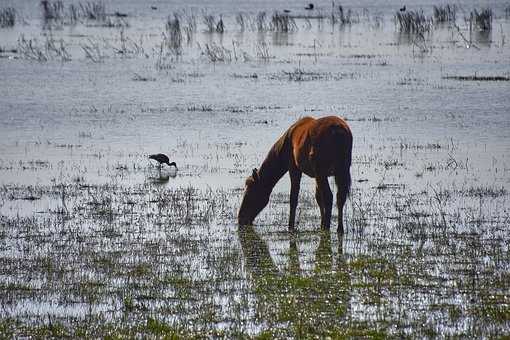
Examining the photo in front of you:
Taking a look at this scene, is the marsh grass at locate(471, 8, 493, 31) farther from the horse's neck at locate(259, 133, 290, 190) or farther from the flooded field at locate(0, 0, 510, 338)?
the horse's neck at locate(259, 133, 290, 190)

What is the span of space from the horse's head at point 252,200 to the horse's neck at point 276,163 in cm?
9

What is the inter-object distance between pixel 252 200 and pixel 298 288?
12.4 feet

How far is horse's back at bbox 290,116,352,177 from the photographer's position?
1172cm

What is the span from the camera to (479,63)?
33062mm

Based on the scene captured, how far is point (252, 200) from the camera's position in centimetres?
1280

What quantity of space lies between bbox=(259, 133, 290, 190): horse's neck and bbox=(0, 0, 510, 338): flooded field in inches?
18.5

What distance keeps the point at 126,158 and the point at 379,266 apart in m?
8.72

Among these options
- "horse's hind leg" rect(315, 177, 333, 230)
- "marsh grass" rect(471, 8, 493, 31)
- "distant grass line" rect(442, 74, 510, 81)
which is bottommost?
"horse's hind leg" rect(315, 177, 333, 230)

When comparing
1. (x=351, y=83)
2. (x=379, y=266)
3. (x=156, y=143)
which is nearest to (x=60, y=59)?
(x=351, y=83)

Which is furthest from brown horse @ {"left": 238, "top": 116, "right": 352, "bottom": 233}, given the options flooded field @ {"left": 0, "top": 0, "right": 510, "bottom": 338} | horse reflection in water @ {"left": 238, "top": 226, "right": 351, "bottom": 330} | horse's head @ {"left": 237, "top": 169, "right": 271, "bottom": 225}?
horse reflection in water @ {"left": 238, "top": 226, "right": 351, "bottom": 330}

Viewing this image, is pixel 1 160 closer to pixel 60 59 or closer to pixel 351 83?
pixel 351 83

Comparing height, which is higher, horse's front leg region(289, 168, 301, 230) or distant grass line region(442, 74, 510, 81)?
distant grass line region(442, 74, 510, 81)

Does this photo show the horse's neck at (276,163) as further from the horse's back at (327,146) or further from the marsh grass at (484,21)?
the marsh grass at (484,21)

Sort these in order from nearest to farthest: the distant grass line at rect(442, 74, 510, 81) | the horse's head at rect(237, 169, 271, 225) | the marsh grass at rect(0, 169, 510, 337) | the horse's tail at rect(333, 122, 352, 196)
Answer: the marsh grass at rect(0, 169, 510, 337) < the horse's tail at rect(333, 122, 352, 196) < the horse's head at rect(237, 169, 271, 225) < the distant grass line at rect(442, 74, 510, 81)
